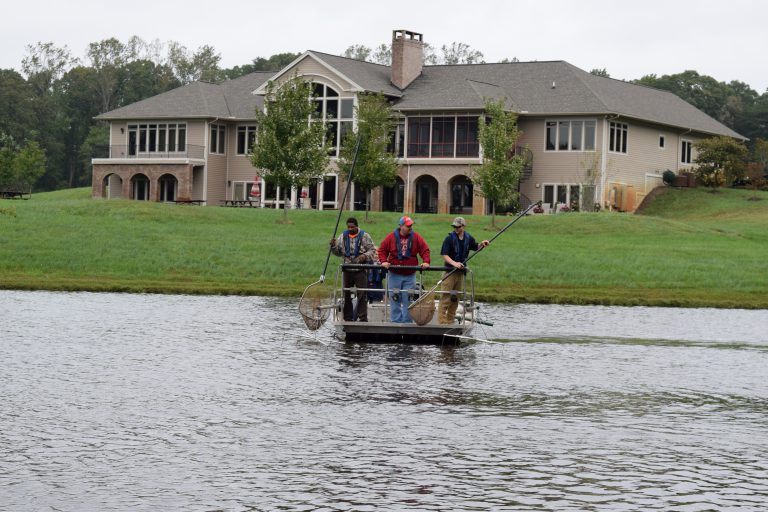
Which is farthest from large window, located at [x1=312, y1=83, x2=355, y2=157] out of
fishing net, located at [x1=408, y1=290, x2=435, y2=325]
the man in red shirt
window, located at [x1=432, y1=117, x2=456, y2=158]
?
fishing net, located at [x1=408, y1=290, x2=435, y2=325]

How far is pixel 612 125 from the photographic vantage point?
72375 millimetres

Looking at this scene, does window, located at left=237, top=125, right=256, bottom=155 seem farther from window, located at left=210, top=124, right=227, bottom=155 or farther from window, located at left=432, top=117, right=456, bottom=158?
window, located at left=432, top=117, right=456, bottom=158

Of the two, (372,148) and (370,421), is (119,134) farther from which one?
(370,421)

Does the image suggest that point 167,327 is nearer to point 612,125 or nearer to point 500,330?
point 500,330

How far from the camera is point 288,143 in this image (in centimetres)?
6175

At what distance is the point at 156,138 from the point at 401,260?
196ft

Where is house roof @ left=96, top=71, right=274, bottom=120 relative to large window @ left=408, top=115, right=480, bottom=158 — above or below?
above

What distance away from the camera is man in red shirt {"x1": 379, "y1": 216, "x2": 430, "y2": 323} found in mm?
22719

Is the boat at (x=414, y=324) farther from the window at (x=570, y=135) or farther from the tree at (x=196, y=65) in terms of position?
the tree at (x=196, y=65)

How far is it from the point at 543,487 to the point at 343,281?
37.6 feet

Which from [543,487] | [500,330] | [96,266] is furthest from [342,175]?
[543,487]

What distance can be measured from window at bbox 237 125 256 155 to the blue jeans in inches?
2239

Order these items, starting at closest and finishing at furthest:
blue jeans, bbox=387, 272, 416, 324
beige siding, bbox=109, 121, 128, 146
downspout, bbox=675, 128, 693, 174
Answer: blue jeans, bbox=387, 272, 416, 324
downspout, bbox=675, 128, 693, 174
beige siding, bbox=109, 121, 128, 146

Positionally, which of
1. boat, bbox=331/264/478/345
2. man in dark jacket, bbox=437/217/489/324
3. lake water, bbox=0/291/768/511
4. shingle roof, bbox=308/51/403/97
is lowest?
lake water, bbox=0/291/768/511
